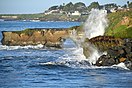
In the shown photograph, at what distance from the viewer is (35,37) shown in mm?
97250

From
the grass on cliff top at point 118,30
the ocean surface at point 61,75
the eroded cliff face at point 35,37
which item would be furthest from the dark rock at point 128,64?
the eroded cliff face at point 35,37

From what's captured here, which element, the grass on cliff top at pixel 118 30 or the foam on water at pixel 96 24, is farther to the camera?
the foam on water at pixel 96 24

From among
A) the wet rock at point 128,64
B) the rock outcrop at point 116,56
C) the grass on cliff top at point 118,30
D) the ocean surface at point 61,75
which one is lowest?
the ocean surface at point 61,75

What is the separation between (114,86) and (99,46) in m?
17.8

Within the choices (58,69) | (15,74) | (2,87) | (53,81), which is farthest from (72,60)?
(2,87)

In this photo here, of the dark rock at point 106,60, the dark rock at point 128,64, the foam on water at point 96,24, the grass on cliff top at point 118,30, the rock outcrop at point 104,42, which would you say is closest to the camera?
the dark rock at point 128,64

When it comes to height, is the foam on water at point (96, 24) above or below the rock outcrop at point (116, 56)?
above

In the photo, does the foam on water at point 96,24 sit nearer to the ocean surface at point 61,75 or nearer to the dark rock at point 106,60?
the ocean surface at point 61,75

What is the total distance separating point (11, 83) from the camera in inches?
1753

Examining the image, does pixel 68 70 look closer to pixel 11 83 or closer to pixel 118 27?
pixel 11 83

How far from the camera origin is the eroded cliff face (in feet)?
316

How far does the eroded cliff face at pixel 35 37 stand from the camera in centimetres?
9638

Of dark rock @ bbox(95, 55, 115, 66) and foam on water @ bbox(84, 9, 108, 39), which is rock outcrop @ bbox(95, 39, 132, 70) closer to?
dark rock @ bbox(95, 55, 115, 66)

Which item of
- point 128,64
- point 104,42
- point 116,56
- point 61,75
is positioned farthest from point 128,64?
point 104,42
